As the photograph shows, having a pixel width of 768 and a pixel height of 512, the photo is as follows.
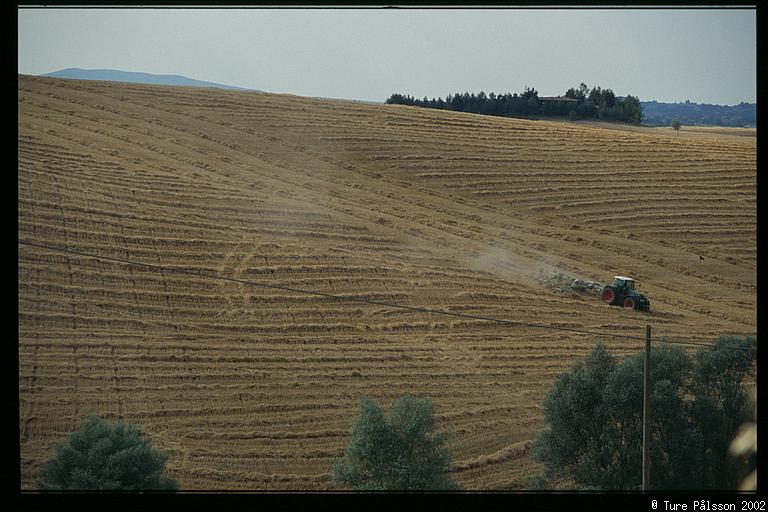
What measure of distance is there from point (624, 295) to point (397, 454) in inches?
163

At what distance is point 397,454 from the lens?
539 cm

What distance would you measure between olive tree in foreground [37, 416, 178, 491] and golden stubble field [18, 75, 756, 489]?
0.30 m

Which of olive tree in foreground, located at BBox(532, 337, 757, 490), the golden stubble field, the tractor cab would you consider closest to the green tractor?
the tractor cab

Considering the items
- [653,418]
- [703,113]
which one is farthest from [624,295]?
[653,418]

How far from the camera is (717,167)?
449 inches

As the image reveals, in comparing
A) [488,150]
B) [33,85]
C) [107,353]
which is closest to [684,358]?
[107,353]

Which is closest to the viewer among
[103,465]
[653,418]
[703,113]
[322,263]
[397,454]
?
[103,465]

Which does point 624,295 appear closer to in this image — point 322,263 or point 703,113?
point 703,113

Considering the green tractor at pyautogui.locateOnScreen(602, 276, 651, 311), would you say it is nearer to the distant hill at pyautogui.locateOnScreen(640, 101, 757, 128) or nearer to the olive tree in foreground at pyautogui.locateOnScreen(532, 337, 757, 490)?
the distant hill at pyautogui.locateOnScreen(640, 101, 757, 128)

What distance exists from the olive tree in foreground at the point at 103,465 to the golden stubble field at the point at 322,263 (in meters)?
0.30

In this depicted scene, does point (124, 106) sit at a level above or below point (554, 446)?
above

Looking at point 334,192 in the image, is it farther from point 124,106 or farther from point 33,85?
point 33,85

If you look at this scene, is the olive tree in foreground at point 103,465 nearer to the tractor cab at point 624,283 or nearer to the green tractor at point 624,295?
the green tractor at point 624,295
